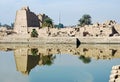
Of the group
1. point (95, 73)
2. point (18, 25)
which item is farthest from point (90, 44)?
point (95, 73)

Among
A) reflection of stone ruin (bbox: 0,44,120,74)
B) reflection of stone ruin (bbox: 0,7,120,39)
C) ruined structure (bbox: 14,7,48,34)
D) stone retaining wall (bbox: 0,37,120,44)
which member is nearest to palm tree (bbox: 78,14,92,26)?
reflection of stone ruin (bbox: 0,7,120,39)

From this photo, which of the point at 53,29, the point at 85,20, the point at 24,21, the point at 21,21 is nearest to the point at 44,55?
the point at 53,29

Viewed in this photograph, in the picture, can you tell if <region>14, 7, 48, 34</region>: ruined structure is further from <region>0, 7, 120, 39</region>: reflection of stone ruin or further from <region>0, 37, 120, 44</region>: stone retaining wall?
<region>0, 37, 120, 44</region>: stone retaining wall

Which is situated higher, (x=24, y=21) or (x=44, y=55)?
(x=24, y=21)

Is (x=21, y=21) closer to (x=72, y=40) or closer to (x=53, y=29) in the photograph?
(x=53, y=29)

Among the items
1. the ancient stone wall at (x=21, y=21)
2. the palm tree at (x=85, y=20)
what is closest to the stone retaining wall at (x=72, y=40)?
the ancient stone wall at (x=21, y=21)

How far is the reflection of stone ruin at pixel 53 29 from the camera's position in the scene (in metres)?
46.3

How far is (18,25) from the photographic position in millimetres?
53438

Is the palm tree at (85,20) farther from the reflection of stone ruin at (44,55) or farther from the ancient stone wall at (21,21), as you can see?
the reflection of stone ruin at (44,55)

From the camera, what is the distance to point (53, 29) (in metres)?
49.4

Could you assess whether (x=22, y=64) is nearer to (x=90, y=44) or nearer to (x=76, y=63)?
(x=76, y=63)

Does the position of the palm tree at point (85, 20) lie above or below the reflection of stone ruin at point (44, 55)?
above

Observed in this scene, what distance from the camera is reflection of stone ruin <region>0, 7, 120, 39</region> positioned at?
1825 inches

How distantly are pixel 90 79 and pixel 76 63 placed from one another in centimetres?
766
